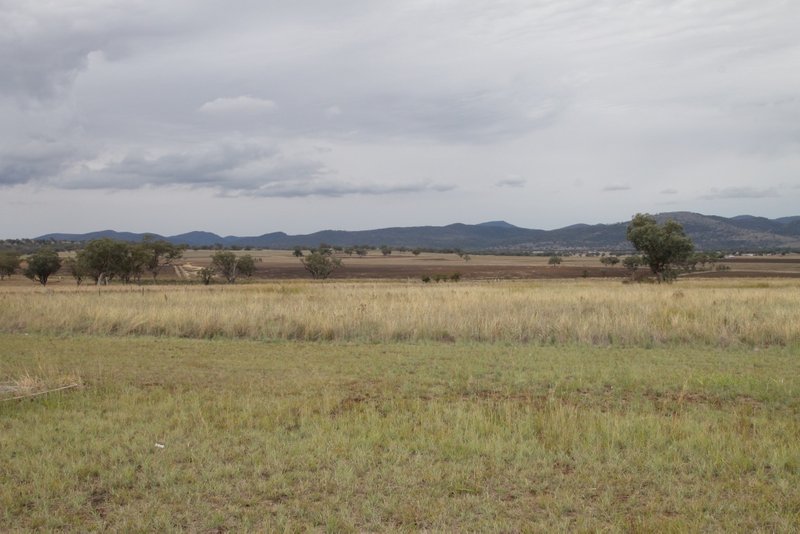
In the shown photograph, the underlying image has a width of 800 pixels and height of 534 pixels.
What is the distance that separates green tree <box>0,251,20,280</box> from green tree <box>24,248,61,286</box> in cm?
1071

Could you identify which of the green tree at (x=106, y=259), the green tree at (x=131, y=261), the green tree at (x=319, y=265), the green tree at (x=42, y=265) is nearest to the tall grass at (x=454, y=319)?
the green tree at (x=106, y=259)

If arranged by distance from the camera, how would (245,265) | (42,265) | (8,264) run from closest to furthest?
(42,265), (245,265), (8,264)

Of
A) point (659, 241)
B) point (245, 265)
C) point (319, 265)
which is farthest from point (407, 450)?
point (245, 265)

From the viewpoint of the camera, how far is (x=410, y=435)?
7320mm

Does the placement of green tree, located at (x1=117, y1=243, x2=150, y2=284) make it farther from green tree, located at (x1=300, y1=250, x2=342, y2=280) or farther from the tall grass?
the tall grass

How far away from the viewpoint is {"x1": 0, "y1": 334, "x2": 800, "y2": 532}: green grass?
527 cm

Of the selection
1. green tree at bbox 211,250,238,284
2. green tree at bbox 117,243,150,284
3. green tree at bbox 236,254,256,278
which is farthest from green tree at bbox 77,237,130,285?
green tree at bbox 236,254,256,278

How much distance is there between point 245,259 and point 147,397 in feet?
248

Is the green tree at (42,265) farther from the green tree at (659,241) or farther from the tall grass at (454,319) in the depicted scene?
the green tree at (659,241)

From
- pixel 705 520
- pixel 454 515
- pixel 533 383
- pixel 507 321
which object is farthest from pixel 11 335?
pixel 705 520

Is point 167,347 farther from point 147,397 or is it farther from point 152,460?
point 152,460

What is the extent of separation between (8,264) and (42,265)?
50.2 ft

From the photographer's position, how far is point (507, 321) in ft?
56.7

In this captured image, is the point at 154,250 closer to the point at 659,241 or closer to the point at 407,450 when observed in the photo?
the point at 659,241
